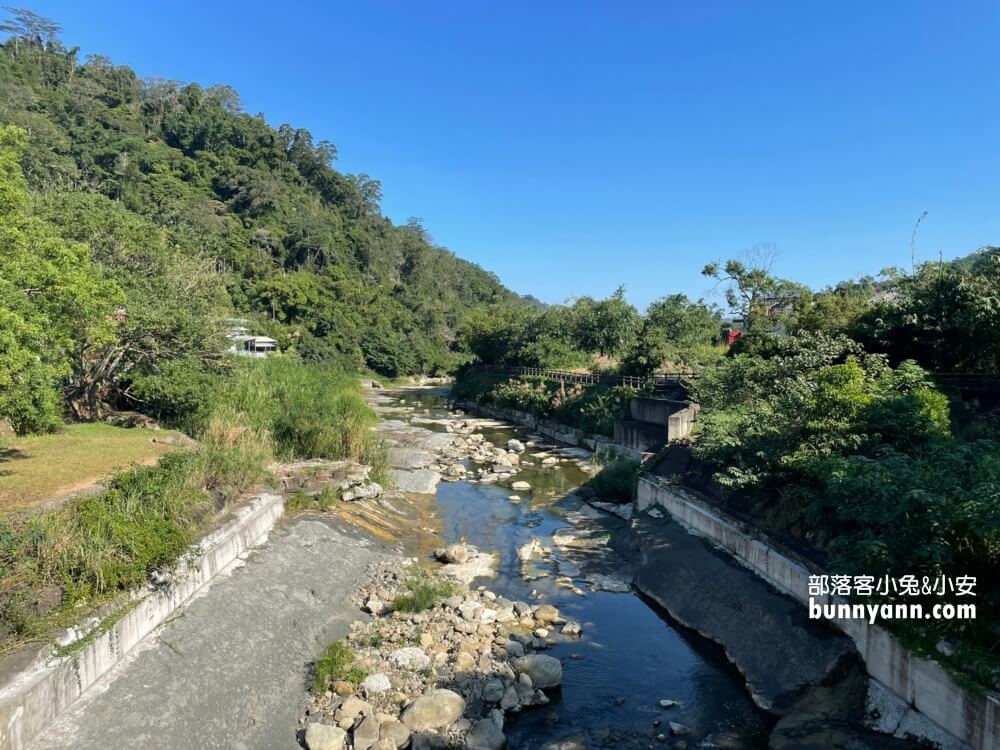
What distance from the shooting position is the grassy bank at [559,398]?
33.3 metres

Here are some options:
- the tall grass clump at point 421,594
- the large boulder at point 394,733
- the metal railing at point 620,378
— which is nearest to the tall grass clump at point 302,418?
the tall grass clump at point 421,594

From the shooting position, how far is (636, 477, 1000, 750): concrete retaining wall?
7031mm

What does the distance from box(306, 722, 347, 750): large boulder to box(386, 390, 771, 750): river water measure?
8.21 ft

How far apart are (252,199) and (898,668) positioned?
3943 inches

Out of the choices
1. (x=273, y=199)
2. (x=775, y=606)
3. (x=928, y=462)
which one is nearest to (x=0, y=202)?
(x=775, y=606)

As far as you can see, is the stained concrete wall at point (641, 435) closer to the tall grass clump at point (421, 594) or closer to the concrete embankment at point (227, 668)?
the tall grass clump at point (421, 594)

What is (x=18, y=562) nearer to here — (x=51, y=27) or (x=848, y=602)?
(x=848, y=602)

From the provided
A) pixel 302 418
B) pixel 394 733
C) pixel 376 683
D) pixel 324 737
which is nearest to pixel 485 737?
pixel 394 733

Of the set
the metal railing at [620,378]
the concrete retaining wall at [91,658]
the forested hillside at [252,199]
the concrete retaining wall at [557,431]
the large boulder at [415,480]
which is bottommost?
the large boulder at [415,480]

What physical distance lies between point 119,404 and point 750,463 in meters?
22.3

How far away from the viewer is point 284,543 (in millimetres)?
14195

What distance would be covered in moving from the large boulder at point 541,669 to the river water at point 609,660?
286mm

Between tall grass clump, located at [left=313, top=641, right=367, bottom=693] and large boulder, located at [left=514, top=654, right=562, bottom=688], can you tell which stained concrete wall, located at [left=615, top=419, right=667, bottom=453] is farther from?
tall grass clump, located at [left=313, top=641, right=367, bottom=693]

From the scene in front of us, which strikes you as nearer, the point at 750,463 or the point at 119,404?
the point at 750,463
